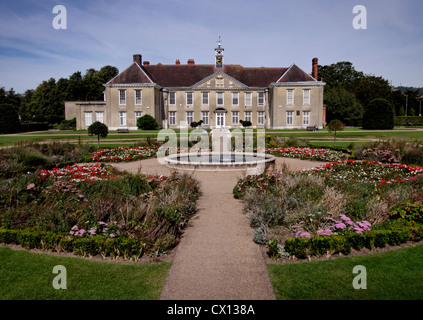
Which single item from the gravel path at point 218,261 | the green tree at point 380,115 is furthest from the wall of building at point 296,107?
the gravel path at point 218,261

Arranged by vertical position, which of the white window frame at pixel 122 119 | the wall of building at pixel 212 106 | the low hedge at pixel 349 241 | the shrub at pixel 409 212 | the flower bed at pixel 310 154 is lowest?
the low hedge at pixel 349 241

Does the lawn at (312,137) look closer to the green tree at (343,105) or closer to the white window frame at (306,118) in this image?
the white window frame at (306,118)

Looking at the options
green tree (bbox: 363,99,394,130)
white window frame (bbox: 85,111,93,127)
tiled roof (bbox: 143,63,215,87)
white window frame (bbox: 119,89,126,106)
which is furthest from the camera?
tiled roof (bbox: 143,63,215,87)

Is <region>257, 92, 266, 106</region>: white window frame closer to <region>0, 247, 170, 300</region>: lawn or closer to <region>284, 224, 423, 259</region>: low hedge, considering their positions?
<region>284, 224, 423, 259</region>: low hedge

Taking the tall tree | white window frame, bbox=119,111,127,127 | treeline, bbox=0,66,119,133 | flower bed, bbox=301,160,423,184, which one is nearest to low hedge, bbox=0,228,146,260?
flower bed, bbox=301,160,423,184

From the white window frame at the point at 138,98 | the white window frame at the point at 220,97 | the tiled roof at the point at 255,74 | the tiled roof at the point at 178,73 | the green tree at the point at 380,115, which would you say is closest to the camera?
the green tree at the point at 380,115

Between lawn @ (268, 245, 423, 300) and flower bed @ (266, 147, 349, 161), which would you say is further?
flower bed @ (266, 147, 349, 161)

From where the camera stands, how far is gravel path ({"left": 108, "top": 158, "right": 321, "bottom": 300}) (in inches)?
→ 156

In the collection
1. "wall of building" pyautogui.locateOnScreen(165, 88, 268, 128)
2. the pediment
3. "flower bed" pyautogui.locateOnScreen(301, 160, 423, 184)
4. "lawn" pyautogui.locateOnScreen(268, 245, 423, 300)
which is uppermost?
the pediment

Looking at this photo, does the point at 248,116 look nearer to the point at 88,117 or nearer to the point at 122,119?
the point at 122,119

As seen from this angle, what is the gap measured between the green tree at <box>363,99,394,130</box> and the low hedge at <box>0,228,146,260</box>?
120 feet

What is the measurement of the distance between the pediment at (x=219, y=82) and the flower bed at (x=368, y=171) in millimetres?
32956

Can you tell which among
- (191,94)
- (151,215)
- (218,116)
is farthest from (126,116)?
(151,215)

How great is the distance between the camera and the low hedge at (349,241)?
4.86 metres
